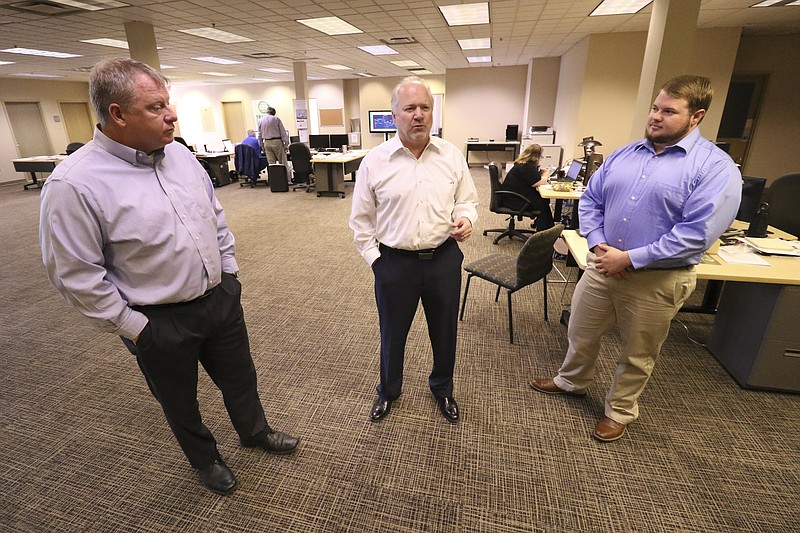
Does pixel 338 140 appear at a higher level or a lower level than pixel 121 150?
lower

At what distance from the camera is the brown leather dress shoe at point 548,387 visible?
2.13m

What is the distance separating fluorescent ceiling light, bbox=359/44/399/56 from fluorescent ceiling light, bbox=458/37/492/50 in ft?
4.78

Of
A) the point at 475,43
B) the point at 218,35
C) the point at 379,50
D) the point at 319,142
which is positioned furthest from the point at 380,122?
the point at 218,35

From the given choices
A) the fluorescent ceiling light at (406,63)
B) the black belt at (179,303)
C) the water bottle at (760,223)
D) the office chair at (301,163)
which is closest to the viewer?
the black belt at (179,303)

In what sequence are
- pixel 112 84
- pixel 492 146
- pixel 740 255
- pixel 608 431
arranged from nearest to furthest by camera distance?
pixel 112 84 → pixel 608 431 → pixel 740 255 → pixel 492 146

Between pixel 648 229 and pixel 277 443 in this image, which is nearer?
pixel 648 229

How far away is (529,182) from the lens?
4.32 meters

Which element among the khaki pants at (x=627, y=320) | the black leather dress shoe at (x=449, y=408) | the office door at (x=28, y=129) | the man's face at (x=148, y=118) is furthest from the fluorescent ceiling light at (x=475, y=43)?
the office door at (x=28, y=129)

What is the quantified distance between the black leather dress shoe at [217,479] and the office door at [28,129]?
562 inches

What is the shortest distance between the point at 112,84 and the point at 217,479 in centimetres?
149

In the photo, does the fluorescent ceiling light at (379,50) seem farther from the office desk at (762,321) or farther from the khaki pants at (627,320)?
the khaki pants at (627,320)

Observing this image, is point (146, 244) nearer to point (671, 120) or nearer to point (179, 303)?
point (179, 303)

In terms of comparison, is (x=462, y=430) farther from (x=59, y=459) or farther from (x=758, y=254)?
(x=758, y=254)

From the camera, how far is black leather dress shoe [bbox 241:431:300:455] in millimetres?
1789
